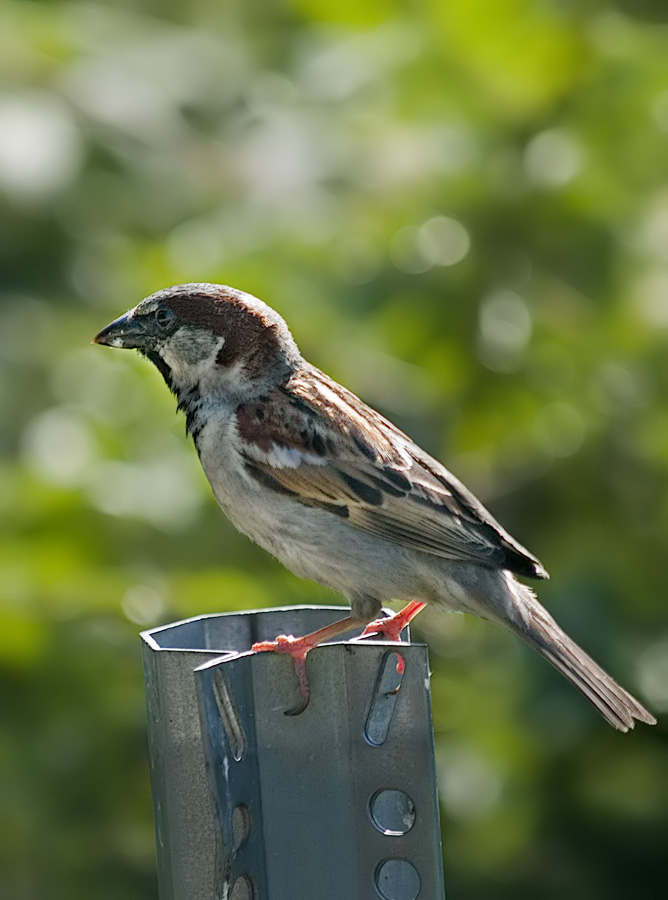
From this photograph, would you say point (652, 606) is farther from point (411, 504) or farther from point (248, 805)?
point (248, 805)

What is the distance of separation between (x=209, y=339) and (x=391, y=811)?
1.47 meters

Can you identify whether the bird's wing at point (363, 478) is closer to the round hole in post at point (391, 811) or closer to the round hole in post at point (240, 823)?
the round hole in post at point (391, 811)

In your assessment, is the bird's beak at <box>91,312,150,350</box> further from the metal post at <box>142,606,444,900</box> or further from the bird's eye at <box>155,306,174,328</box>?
the metal post at <box>142,606,444,900</box>

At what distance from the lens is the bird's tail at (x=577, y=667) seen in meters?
2.82

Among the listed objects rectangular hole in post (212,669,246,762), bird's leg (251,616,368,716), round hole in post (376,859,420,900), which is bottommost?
round hole in post (376,859,420,900)

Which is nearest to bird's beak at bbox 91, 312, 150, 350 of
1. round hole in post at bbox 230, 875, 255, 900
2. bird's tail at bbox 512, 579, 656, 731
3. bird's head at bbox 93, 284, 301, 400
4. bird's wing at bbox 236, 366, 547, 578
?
bird's head at bbox 93, 284, 301, 400

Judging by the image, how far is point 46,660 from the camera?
4332 millimetres

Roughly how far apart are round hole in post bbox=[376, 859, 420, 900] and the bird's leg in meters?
0.27

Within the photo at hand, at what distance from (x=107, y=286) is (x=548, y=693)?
2.75 m

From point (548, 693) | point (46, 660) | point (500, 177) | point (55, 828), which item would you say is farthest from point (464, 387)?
point (55, 828)

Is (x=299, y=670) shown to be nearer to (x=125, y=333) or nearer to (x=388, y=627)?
(x=388, y=627)

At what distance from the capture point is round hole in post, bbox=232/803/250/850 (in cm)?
204

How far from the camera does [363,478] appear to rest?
322cm

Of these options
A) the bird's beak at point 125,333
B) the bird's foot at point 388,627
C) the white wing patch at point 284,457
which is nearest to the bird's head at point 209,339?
the bird's beak at point 125,333
